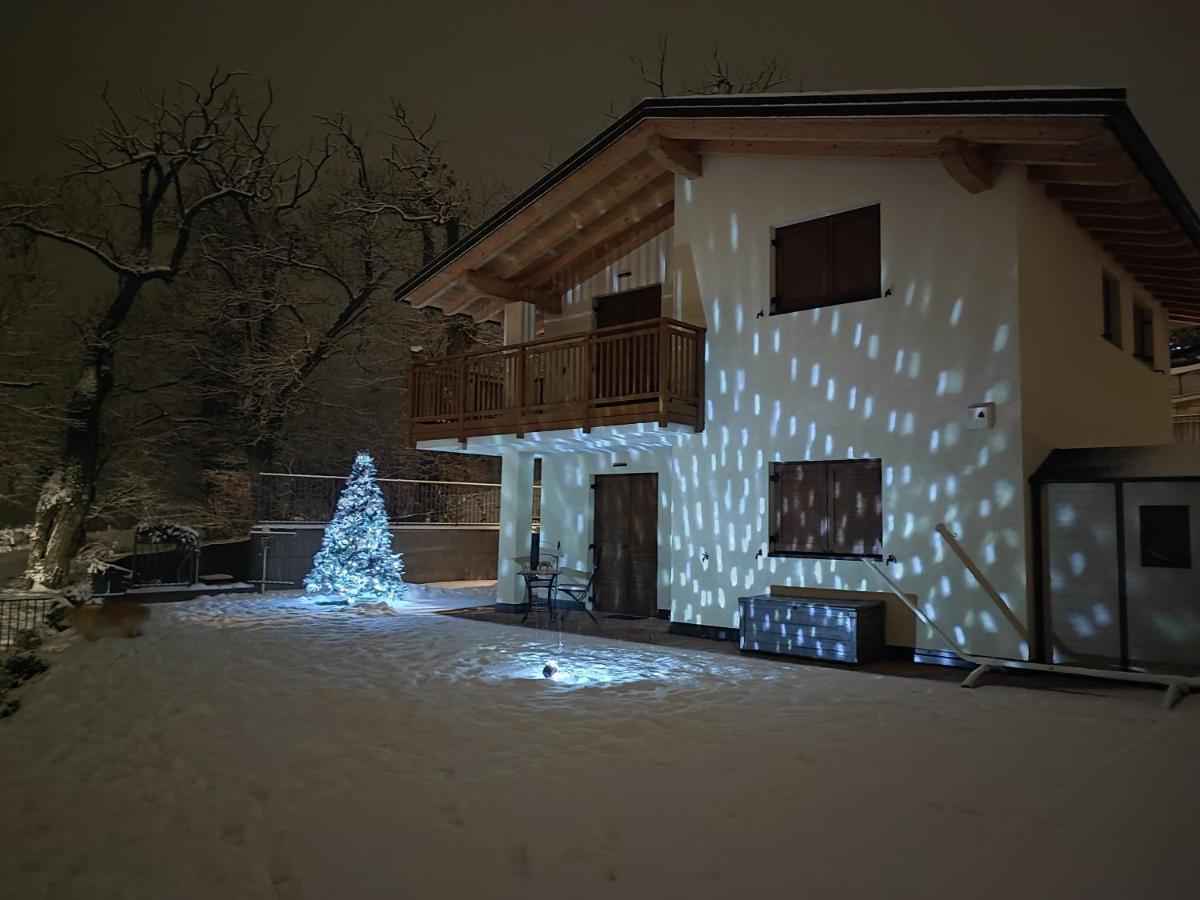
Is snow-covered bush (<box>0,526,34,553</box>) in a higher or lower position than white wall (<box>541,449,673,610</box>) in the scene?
lower

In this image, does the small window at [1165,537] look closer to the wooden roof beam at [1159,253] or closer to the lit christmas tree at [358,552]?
the wooden roof beam at [1159,253]

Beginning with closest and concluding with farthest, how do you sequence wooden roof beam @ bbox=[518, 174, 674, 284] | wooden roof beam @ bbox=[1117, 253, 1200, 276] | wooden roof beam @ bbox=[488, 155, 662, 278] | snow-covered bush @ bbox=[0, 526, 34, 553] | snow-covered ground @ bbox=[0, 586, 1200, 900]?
snow-covered ground @ bbox=[0, 586, 1200, 900]
wooden roof beam @ bbox=[1117, 253, 1200, 276]
wooden roof beam @ bbox=[488, 155, 662, 278]
wooden roof beam @ bbox=[518, 174, 674, 284]
snow-covered bush @ bbox=[0, 526, 34, 553]

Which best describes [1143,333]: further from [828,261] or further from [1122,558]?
[1122,558]

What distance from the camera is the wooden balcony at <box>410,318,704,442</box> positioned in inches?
424

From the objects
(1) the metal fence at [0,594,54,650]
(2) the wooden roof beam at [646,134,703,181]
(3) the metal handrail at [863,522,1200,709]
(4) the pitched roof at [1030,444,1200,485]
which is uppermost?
(2) the wooden roof beam at [646,134,703,181]

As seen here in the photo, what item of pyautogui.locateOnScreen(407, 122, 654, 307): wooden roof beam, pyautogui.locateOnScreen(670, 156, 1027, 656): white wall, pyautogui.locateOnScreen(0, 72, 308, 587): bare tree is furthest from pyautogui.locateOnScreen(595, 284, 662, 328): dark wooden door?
pyautogui.locateOnScreen(0, 72, 308, 587): bare tree

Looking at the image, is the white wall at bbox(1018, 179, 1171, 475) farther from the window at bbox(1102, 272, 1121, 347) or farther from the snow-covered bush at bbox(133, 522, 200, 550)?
the snow-covered bush at bbox(133, 522, 200, 550)

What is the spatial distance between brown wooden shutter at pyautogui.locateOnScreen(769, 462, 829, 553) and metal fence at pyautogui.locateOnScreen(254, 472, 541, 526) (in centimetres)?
1024

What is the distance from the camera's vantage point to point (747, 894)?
3426 mm

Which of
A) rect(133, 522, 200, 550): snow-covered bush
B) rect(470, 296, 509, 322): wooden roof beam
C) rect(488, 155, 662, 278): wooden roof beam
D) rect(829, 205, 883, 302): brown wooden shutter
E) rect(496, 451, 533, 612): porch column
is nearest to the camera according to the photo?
rect(829, 205, 883, 302): brown wooden shutter

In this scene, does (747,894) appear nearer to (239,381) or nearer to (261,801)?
(261,801)

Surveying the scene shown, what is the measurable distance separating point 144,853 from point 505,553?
1008 centimetres

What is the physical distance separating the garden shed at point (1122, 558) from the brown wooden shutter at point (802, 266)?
137 inches

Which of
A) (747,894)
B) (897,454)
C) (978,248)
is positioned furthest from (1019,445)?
(747,894)
